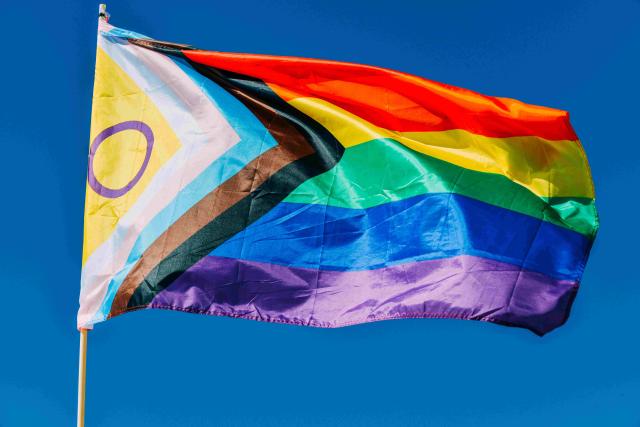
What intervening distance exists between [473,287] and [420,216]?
1.15 meters

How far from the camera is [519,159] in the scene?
575 inches

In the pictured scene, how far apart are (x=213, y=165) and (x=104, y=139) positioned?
55.8 inches

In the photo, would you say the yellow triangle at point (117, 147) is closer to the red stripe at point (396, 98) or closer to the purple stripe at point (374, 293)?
the red stripe at point (396, 98)

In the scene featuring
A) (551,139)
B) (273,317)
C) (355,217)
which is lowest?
(273,317)

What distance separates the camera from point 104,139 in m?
14.2

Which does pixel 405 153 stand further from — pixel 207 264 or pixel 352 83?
pixel 207 264

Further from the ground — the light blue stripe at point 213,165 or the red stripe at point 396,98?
the red stripe at point 396,98

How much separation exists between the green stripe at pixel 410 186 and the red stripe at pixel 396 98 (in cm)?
55

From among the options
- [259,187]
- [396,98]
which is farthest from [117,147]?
[396,98]

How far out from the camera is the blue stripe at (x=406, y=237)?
46.0 feet

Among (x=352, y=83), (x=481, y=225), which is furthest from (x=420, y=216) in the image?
(x=352, y=83)

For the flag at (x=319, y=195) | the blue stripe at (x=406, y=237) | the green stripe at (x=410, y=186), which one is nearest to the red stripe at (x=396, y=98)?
the flag at (x=319, y=195)

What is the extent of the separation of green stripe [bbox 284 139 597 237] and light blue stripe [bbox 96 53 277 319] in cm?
81

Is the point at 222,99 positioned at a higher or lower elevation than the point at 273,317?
higher
